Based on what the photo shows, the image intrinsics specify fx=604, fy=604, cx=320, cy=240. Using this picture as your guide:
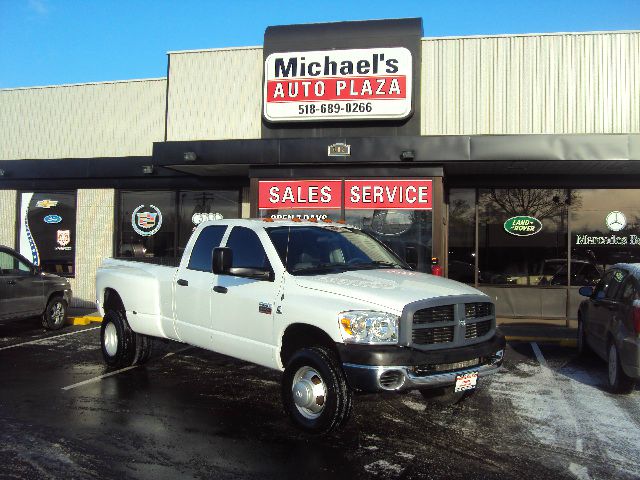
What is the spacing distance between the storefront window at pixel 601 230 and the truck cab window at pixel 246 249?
9766 mm

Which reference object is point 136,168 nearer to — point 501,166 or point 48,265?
point 48,265

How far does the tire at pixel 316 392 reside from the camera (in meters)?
5.04

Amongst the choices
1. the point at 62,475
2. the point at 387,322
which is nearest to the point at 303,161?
the point at 387,322

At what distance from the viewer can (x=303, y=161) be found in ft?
41.5

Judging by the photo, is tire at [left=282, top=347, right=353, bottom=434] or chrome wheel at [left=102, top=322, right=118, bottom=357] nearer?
tire at [left=282, top=347, right=353, bottom=434]

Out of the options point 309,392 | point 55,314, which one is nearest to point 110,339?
point 309,392

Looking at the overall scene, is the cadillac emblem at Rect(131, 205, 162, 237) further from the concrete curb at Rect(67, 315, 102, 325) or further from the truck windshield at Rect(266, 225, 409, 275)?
the truck windshield at Rect(266, 225, 409, 275)

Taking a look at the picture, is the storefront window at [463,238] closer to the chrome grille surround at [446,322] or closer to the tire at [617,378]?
the tire at [617,378]

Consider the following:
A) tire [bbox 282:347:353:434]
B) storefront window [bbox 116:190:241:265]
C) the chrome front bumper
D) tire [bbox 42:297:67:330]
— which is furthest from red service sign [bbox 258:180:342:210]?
the chrome front bumper

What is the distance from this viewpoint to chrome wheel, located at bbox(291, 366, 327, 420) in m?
5.23

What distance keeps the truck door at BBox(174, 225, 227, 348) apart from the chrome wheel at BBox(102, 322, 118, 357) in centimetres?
154

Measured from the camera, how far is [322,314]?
16.9ft

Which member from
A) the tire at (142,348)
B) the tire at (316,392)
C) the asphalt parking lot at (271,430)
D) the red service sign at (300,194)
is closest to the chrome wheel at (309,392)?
the tire at (316,392)

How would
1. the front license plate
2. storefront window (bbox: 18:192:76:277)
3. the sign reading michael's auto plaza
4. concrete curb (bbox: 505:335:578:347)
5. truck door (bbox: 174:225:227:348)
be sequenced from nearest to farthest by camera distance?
the front license plate, truck door (bbox: 174:225:227:348), concrete curb (bbox: 505:335:578:347), the sign reading michael's auto plaza, storefront window (bbox: 18:192:76:277)
